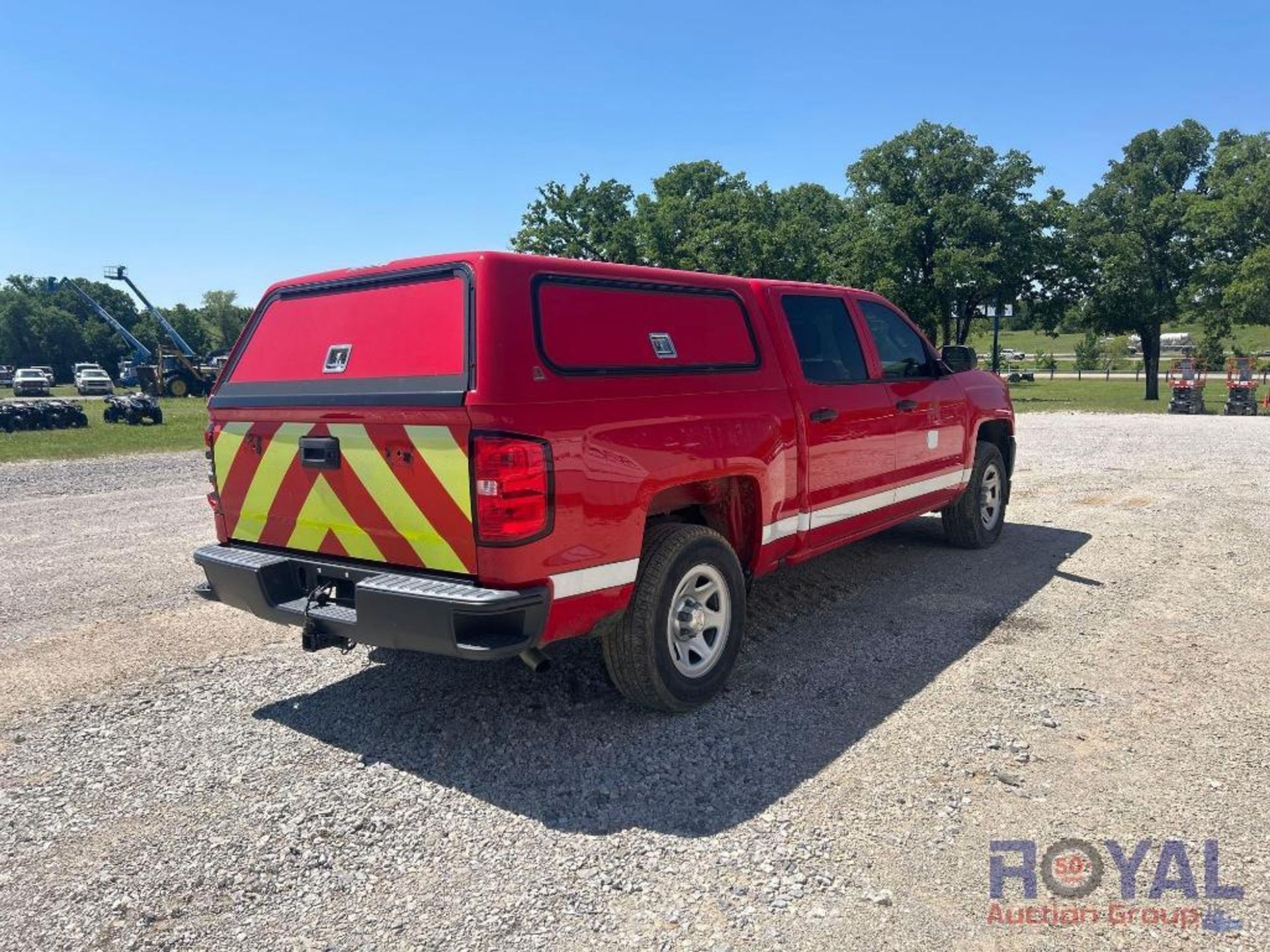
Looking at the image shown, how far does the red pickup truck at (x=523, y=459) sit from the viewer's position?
3223 mm

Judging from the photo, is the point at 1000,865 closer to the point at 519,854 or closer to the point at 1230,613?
the point at 519,854

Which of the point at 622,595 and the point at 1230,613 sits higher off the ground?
the point at 622,595

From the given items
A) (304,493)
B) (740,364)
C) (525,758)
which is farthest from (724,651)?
(304,493)

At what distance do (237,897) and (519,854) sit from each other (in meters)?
0.89

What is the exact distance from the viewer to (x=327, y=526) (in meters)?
3.72

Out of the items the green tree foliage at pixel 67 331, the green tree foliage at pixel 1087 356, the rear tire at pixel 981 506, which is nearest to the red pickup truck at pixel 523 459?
→ the rear tire at pixel 981 506

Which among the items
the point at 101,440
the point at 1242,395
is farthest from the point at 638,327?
the point at 1242,395

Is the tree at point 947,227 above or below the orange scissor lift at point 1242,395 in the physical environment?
above

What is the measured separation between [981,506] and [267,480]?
5.43m

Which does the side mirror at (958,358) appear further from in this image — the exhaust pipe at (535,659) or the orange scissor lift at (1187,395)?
the orange scissor lift at (1187,395)

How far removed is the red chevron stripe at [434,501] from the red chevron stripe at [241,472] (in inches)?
31.1

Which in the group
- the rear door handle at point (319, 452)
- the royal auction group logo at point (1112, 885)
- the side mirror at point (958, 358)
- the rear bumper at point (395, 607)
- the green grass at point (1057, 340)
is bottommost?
the royal auction group logo at point (1112, 885)

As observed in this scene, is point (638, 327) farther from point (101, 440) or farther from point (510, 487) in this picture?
point (101, 440)

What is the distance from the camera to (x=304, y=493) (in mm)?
3799
